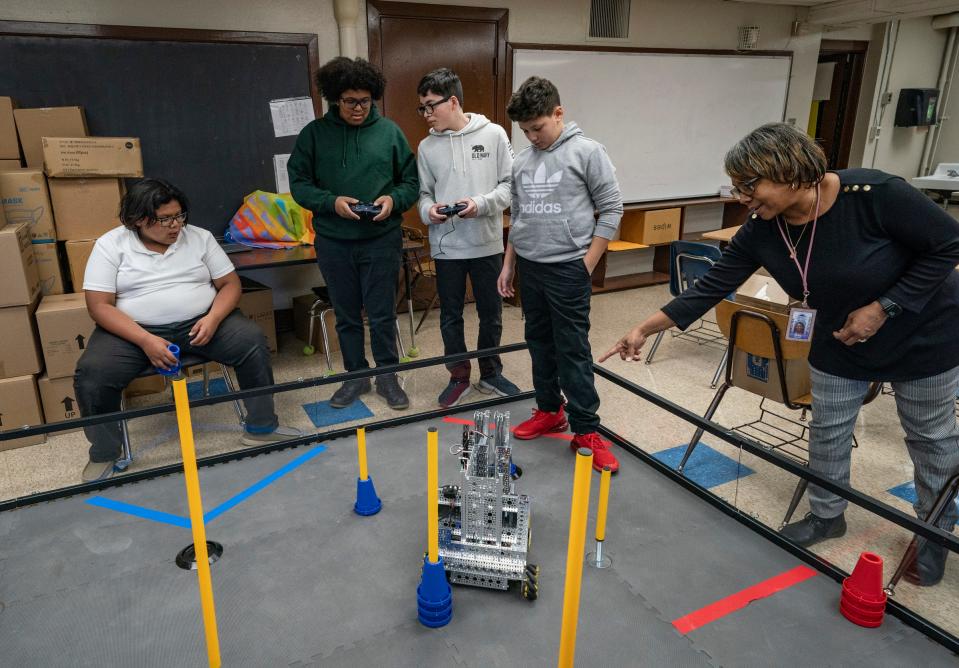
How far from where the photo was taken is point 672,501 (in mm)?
1934

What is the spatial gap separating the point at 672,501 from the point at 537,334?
2.44 ft

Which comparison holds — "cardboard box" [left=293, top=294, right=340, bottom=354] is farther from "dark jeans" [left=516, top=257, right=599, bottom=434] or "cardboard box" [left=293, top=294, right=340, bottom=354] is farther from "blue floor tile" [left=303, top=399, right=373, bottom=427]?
"dark jeans" [left=516, top=257, right=599, bottom=434]

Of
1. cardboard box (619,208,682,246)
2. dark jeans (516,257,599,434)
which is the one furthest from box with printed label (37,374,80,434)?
cardboard box (619,208,682,246)

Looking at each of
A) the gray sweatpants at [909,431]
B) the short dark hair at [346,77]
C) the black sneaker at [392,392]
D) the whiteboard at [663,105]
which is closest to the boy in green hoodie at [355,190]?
the short dark hair at [346,77]

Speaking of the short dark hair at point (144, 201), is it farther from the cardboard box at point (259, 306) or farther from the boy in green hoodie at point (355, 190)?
the cardboard box at point (259, 306)

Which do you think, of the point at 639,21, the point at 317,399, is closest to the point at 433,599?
the point at 317,399

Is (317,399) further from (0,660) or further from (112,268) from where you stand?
(0,660)

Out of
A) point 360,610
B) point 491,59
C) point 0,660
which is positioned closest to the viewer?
point 0,660

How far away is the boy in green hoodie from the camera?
2.64m

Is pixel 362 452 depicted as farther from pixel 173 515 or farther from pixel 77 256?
pixel 77 256

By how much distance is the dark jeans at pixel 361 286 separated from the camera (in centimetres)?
276

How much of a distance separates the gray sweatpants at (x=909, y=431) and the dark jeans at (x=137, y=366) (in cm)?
178

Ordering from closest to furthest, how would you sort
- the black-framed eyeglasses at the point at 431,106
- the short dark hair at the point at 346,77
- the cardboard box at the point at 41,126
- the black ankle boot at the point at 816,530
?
the black ankle boot at the point at 816,530 < the short dark hair at the point at 346,77 < the black-framed eyeglasses at the point at 431,106 < the cardboard box at the point at 41,126

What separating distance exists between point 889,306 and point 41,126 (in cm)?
350
